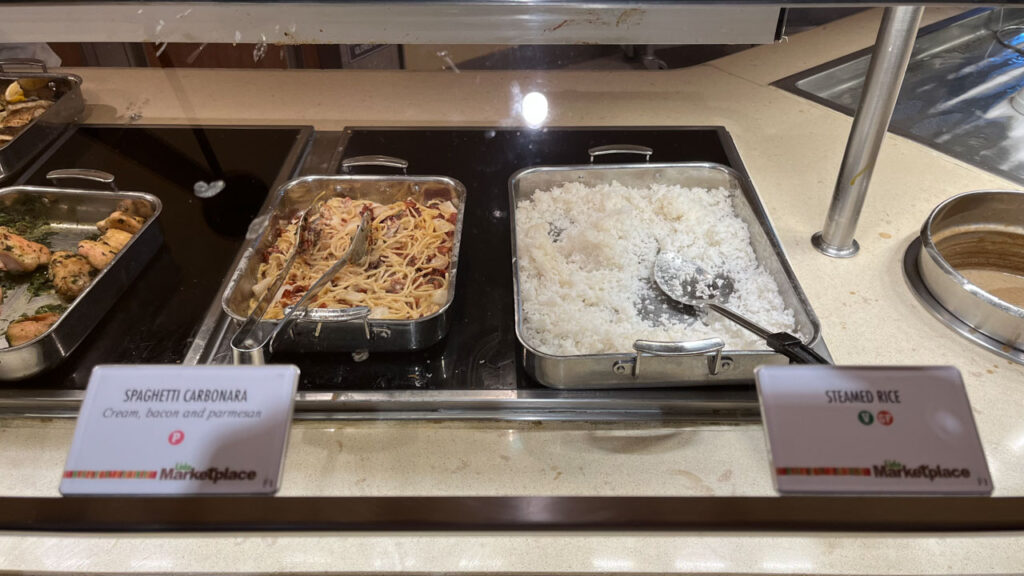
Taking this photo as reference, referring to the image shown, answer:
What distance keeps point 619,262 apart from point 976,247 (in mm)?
625

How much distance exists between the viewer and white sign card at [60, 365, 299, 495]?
22.8 inches

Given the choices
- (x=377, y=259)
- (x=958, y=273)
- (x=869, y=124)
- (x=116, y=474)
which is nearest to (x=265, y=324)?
(x=377, y=259)

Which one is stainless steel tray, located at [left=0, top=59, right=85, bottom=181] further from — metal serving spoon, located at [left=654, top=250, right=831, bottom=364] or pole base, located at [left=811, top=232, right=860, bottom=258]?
pole base, located at [left=811, top=232, right=860, bottom=258]

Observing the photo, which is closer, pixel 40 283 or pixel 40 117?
pixel 40 283

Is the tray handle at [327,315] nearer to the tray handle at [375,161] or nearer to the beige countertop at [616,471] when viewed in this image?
the beige countertop at [616,471]

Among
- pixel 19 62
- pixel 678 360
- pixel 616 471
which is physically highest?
pixel 19 62

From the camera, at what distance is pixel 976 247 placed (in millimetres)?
1177

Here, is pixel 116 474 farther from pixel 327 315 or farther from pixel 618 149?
pixel 618 149

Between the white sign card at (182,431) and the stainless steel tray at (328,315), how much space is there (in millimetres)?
314

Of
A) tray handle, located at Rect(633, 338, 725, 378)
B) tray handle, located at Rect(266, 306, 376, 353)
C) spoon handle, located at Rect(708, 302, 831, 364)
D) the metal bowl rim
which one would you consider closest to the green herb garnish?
tray handle, located at Rect(266, 306, 376, 353)

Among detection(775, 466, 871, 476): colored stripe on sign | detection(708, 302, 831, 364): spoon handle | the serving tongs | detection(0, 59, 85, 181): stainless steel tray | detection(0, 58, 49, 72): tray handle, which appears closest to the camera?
detection(775, 466, 871, 476): colored stripe on sign

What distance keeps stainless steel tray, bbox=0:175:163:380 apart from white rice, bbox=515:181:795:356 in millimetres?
643

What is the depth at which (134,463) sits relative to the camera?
0.58 meters

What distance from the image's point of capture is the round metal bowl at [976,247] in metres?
1.07
